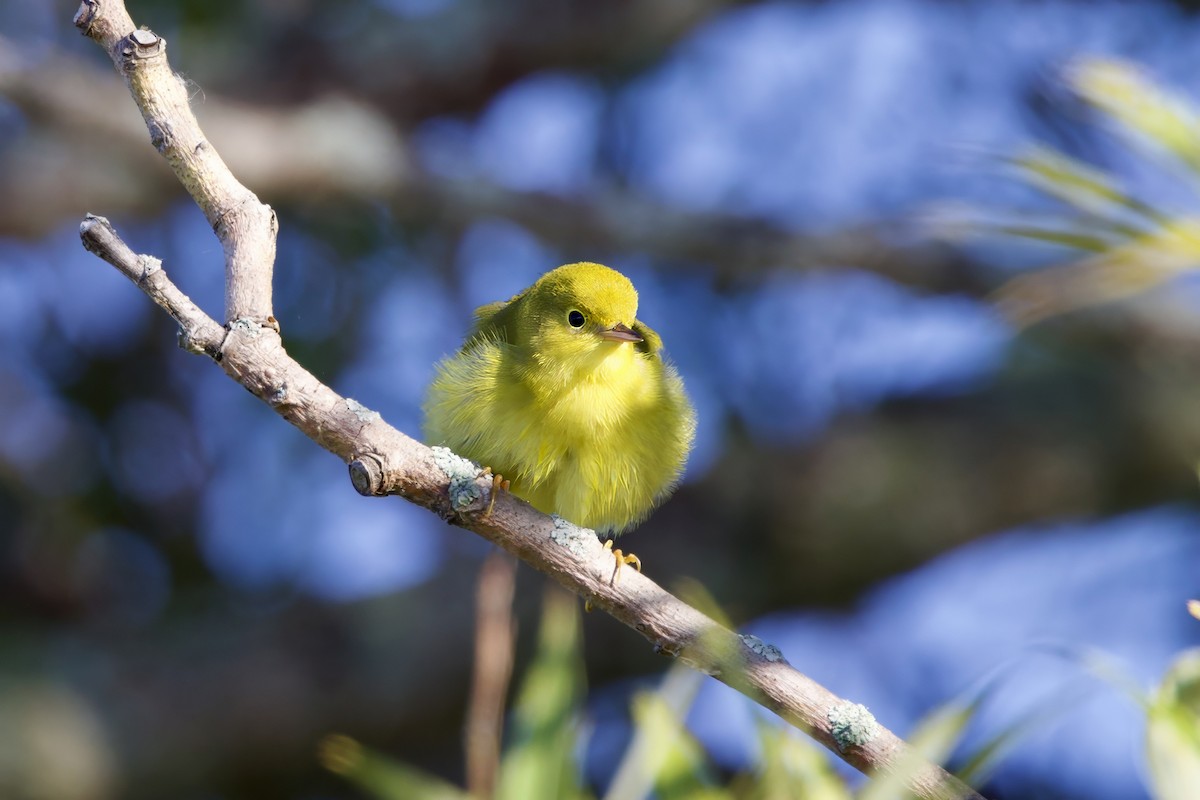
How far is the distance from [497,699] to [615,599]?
15.2 inches

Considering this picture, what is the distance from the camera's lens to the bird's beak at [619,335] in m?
3.24

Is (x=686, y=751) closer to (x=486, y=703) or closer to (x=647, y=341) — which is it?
(x=486, y=703)

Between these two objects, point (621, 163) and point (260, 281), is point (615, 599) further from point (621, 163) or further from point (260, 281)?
point (621, 163)

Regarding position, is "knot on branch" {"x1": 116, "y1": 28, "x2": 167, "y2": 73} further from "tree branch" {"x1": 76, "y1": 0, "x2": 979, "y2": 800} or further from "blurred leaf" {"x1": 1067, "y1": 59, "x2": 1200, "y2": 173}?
"blurred leaf" {"x1": 1067, "y1": 59, "x2": 1200, "y2": 173}

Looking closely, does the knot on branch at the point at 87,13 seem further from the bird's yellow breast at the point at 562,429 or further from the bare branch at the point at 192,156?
the bird's yellow breast at the point at 562,429

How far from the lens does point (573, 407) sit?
3105mm

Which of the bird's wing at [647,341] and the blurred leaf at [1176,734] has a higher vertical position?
the bird's wing at [647,341]

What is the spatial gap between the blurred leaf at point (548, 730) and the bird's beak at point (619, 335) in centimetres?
108

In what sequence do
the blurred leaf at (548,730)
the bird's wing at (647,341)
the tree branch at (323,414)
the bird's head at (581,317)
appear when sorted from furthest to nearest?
1. the bird's wing at (647,341)
2. the bird's head at (581,317)
3. the blurred leaf at (548,730)
4. the tree branch at (323,414)

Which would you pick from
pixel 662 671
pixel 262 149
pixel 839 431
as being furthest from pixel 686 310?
pixel 262 149

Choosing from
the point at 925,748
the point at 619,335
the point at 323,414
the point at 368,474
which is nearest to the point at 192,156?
the point at 323,414

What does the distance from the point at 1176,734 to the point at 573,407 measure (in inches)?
72.8

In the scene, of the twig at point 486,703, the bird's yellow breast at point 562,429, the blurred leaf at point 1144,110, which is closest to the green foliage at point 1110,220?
the blurred leaf at point 1144,110

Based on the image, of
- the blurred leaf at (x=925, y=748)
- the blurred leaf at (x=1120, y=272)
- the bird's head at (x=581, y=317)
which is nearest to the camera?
the blurred leaf at (x=925, y=748)
